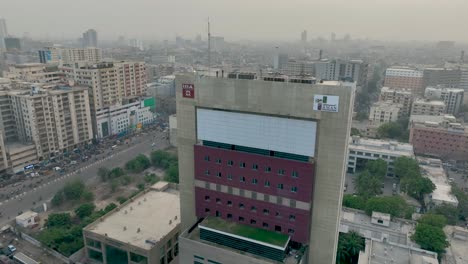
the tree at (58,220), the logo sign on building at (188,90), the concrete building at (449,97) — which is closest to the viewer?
the logo sign on building at (188,90)

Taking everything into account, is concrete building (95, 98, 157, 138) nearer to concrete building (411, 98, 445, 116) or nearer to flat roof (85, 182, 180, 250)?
flat roof (85, 182, 180, 250)

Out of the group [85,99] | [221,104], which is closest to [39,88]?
[85,99]

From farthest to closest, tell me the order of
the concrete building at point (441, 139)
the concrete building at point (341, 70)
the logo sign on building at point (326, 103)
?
the concrete building at point (341, 70) → the concrete building at point (441, 139) → the logo sign on building at point (326, 103)

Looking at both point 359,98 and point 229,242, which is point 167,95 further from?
point 229,242

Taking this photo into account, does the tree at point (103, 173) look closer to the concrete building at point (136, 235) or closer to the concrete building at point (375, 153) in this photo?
the concrete building at point (136, 235)

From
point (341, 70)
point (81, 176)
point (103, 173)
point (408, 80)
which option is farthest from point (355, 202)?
point (408, 80)

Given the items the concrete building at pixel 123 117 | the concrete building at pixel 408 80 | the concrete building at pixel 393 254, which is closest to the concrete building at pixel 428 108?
the concrete building at pixel 408 80

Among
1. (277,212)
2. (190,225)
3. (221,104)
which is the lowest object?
(190,225)

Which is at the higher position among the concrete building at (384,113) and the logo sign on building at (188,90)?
the logo sign on building at (188,90)
